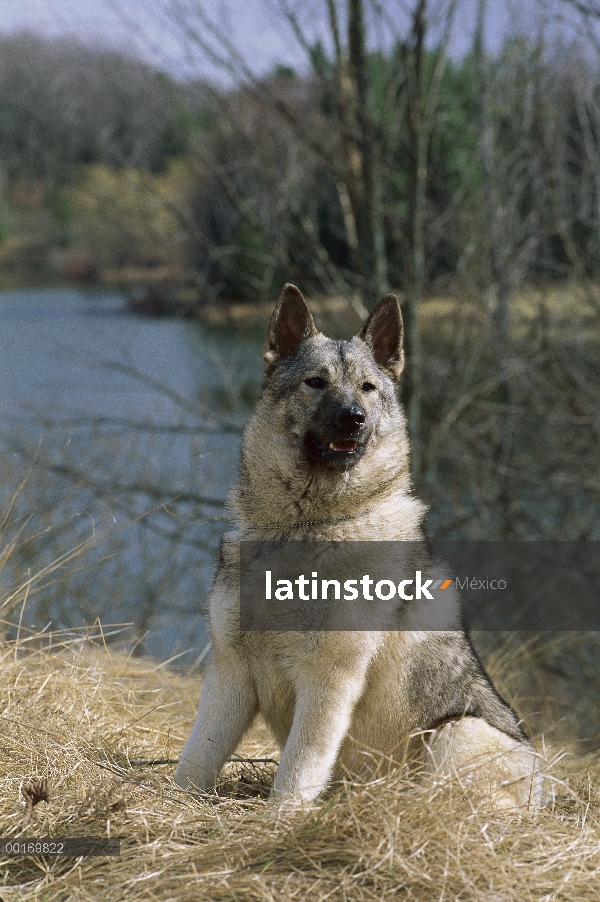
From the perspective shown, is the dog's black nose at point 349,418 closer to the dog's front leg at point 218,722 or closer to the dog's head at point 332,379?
the dog's head at point 332,379

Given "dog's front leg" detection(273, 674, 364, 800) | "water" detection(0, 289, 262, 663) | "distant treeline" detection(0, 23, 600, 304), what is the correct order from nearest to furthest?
1. "dog's front leg" detection(273, 674, 364, 800)
2. "distant treeline" detection(0, 23, 600, 304)
3. "water" detection(0, 289, 262, 663)

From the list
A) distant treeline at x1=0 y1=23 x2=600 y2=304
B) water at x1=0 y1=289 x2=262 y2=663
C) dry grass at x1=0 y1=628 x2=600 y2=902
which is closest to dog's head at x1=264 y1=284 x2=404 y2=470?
dry grass at x1=0 y1=628 x2=600 y2=902

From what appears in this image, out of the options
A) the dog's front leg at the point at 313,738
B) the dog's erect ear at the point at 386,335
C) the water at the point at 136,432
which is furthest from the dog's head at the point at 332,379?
the water at the point at 136,432

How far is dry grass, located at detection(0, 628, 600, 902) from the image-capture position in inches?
85.3

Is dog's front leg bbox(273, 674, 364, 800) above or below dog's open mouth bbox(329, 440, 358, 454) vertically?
below

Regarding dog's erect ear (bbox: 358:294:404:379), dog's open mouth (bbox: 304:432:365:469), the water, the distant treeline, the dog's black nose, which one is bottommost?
the water

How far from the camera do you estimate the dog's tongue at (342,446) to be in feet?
9.89

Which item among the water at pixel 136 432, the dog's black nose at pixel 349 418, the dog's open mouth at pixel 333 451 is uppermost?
the dog's black nose at pixel 349 418

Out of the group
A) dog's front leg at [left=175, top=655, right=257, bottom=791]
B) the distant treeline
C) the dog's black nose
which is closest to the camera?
dog's front leg at [left=175, top=655, right=257, bottom=791]

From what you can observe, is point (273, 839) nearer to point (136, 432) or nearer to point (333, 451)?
point (333, 451)

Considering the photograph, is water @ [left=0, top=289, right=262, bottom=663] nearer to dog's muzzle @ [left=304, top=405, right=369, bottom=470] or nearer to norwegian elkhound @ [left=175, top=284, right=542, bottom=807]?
norwegian elkhound @ [left=175, top=284, right=542, bottom=807]

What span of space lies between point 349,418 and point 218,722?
3.80 ft

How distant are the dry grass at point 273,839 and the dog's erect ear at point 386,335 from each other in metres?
1.62

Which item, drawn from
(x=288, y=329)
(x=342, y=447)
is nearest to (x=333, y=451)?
(x=342, y=447)
